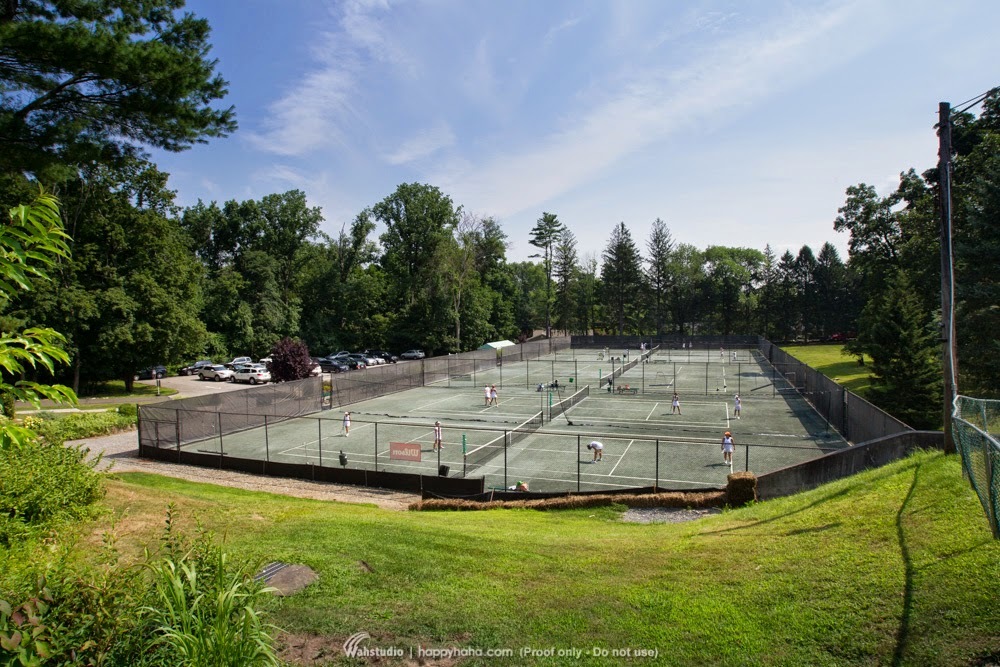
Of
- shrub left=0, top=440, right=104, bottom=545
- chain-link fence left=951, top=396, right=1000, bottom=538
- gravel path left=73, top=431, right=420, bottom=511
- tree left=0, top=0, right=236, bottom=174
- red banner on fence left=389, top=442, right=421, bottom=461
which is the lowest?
gravel path left=73, top=431, right=420, bottom=511

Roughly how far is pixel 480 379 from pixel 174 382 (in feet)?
93.4

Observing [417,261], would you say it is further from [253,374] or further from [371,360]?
[253,374]

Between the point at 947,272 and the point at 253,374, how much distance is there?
50669 mm

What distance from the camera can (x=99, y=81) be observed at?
11.1 metres

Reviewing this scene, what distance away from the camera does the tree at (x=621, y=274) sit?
357 ft

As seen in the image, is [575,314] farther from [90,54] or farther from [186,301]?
[90,54]

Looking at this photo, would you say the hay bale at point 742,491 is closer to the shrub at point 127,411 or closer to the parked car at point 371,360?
the shrub at point 127,411

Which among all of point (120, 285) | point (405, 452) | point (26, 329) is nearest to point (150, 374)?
point (120, 285)

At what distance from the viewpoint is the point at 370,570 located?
8.23 meters

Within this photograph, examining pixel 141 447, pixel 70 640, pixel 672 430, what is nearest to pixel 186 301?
pixel 141 447

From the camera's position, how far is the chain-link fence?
5.66m

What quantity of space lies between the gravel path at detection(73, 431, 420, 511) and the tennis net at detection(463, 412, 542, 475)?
333cm

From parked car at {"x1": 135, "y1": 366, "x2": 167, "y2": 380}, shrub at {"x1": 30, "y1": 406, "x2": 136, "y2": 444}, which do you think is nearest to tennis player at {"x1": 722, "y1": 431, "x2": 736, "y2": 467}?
shrub at {"x1": 30, "y1": 406, "x2": 136, "y2": 444}

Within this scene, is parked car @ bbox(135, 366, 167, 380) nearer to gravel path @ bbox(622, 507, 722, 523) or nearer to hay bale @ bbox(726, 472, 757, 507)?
gravel path @ bbox(622, 507, 722, 523)
